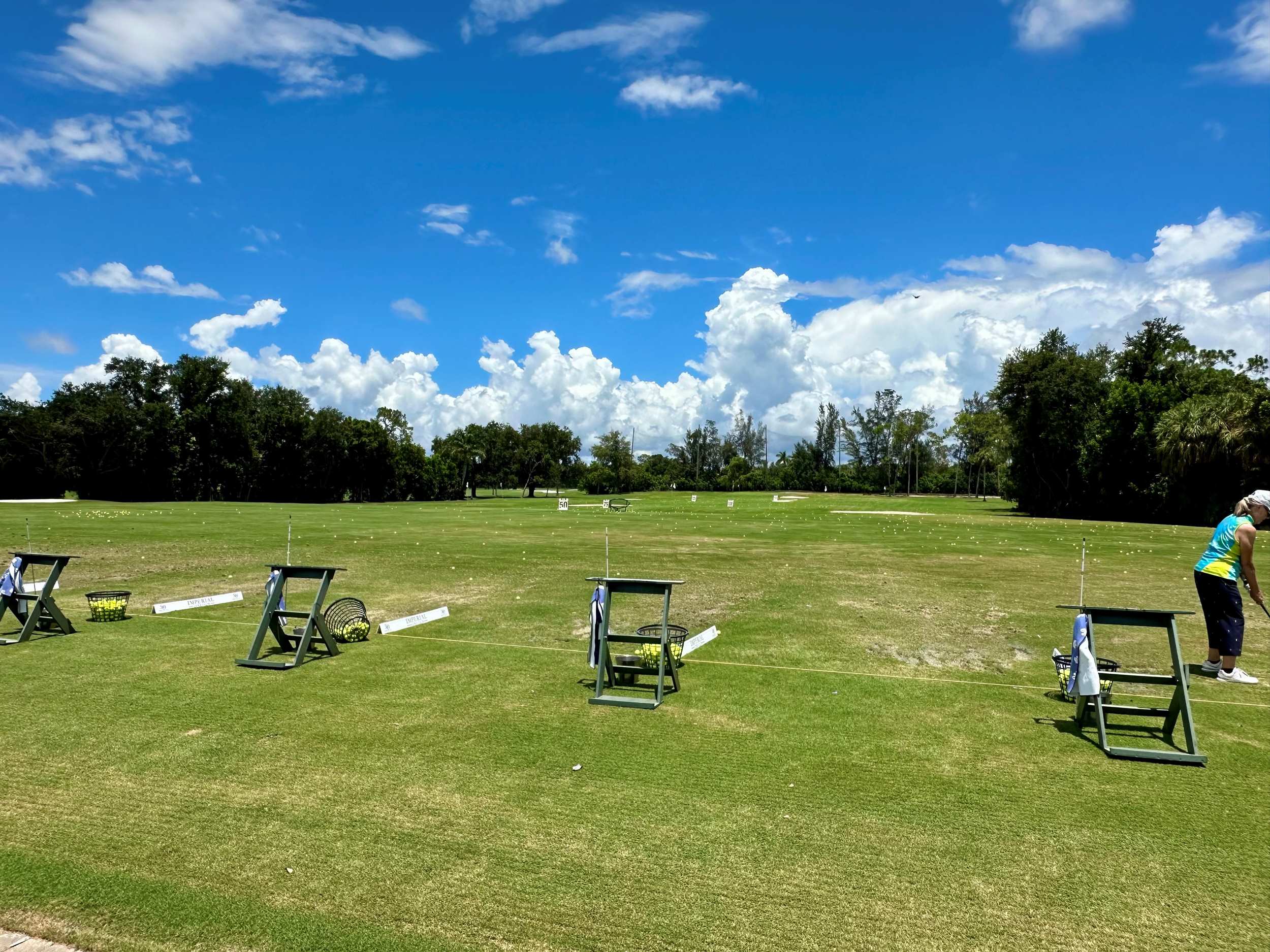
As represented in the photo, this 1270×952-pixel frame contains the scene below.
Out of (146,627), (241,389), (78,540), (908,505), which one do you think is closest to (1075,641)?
(146,627)

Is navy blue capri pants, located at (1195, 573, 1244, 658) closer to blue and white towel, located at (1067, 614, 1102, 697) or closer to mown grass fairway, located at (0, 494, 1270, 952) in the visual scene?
mown grass fairway, located at (0, 494, 1270, 952)

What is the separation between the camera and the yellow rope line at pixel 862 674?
30.6ft

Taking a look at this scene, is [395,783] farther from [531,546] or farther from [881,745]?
[531,546]

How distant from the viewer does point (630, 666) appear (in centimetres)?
1000

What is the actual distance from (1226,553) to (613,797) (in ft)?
28.0

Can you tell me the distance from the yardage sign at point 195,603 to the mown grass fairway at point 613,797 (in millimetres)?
519

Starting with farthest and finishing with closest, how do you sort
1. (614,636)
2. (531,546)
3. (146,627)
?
(531,546)
(146,627)
(614,636)

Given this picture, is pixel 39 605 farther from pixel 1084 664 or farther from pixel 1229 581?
pixel 1229 581

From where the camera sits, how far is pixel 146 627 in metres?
13.3

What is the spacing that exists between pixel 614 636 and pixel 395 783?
3739 millimetres

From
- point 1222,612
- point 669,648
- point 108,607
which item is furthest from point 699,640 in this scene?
point 108,607

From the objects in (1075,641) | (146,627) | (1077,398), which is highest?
(1077,398)

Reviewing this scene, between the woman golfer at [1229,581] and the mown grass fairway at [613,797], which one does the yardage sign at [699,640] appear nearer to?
the mown grass fairway at [613,797]

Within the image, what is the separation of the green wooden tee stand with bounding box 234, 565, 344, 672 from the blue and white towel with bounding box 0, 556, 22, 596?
4544 millimetres
